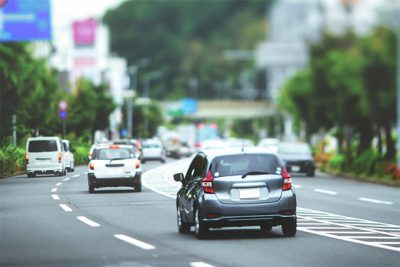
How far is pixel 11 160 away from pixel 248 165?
1727 centimetres

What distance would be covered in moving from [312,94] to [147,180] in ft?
108

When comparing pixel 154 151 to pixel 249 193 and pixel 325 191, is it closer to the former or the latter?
pixel 325 191

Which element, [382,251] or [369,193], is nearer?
[382,251]

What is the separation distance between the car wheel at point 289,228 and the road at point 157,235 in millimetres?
146

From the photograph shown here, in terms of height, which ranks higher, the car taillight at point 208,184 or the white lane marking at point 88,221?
the car taillight at point 208,184

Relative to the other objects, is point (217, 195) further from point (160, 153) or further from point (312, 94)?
point (312, 94)

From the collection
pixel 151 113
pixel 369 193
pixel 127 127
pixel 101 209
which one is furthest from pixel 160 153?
pixel 151 113

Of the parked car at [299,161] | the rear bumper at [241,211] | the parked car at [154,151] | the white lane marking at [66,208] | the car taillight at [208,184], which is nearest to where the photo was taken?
the rear bumper at [241,211]

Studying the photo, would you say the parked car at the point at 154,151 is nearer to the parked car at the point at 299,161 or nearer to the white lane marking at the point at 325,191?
the parked car at the point at 299,161

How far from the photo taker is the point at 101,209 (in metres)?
26.7

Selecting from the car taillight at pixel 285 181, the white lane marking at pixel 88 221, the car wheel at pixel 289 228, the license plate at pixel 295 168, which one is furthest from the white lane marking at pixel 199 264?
the license plate at pixel 295 168

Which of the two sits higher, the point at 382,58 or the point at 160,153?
the point at 382,58

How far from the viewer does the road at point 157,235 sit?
1512cm

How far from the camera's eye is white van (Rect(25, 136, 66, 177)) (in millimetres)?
36737
